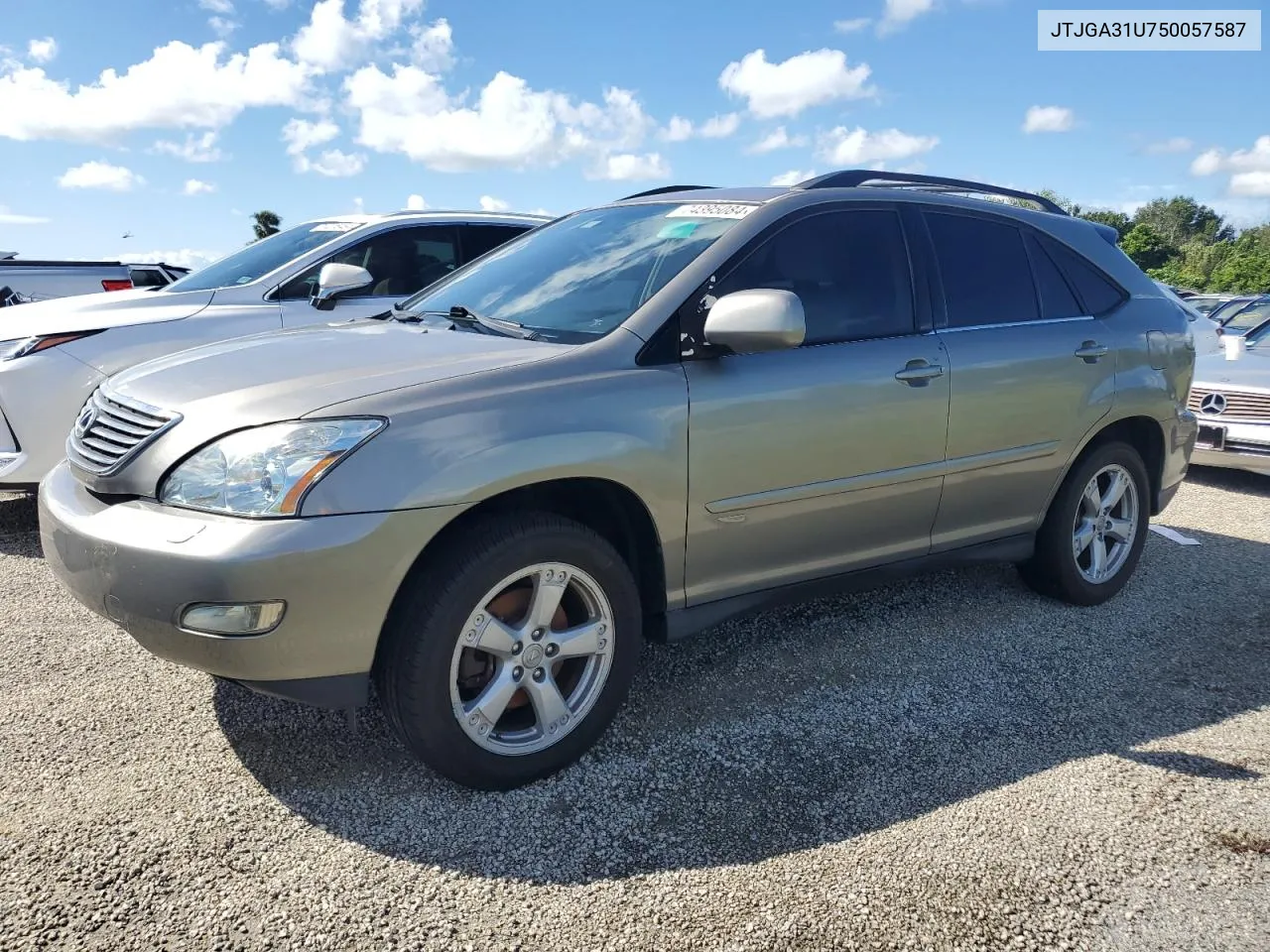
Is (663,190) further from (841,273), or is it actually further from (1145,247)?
(1145,247)

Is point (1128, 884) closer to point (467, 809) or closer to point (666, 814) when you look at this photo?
point (666, 814)

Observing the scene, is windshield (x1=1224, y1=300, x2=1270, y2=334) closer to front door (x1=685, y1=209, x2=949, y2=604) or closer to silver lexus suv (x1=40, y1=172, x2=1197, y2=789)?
silver lexus suv (x1=40, y1=172, x2=1197, y2=789)

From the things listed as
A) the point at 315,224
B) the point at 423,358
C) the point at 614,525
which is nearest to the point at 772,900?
the point at 614,525

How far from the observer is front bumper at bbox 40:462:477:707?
2.31 metres

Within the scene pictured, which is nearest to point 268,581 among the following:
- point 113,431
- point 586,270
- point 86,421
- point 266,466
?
point 266,466

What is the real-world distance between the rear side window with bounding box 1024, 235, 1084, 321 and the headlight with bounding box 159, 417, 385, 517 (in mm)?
2991

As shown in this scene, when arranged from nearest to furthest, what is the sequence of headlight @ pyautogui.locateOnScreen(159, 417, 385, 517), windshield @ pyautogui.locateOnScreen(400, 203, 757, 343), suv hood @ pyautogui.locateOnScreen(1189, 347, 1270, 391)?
headlight @ pyautogui.locateOnScreen(159, 417, 385, 517) → windshield @ pyautogui.locateOnScreen(400, 203, 757, 343) → suv hood @ pyautogui.locateOnScreen(1189, 347, 1270, 391)

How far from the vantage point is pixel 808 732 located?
3.15m

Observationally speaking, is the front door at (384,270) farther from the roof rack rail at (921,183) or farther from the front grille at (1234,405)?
the front grille at (1234,405)

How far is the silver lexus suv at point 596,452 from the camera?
95.0 inches

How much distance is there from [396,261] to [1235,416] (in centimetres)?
609

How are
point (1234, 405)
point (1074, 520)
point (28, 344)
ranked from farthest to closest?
point (1234, 405), point (28, 344), point (1074, 520)

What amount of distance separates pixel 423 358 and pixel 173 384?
733mm

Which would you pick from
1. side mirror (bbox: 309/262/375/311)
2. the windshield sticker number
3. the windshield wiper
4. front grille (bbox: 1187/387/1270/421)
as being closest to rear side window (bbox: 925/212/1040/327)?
the windshield sticker number
